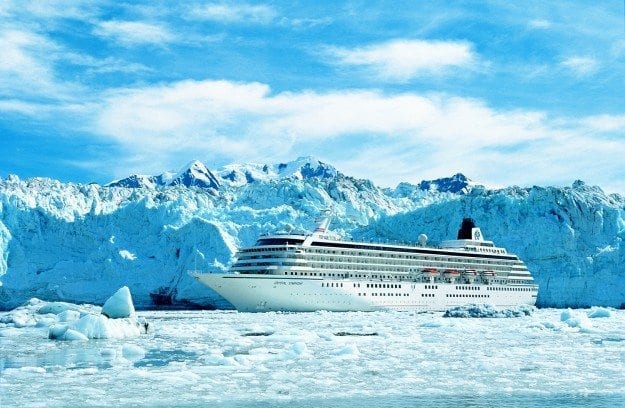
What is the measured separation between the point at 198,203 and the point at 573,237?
28.9m

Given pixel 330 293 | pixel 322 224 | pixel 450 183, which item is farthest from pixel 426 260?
pixel 450 183

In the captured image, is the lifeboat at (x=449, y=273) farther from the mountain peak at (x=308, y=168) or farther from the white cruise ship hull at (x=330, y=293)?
the mountain peak at (x=308, y=168)

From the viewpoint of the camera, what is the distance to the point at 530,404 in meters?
9.98

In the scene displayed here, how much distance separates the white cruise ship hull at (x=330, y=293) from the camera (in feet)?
125

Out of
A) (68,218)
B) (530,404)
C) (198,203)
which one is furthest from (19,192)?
(530,404)

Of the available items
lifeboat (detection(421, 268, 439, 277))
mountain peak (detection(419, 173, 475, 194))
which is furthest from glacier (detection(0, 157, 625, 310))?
mountain peak (detection(419, 173, 475, 194))

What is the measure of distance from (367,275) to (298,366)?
29.6 meters

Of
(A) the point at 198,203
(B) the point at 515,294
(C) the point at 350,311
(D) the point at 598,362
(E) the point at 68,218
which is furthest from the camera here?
(A) the point at 198,203

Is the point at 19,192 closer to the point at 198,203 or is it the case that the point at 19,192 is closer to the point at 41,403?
the point at 198,203

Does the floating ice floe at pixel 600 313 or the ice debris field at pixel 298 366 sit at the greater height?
the floating ice floe at pixel 600 313

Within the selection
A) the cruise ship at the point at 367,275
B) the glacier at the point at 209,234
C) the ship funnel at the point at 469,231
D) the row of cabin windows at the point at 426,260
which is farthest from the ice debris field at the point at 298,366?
the glacier at the point at 209,234

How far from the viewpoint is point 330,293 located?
40.1m

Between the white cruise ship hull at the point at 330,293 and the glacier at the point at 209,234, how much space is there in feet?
25.5

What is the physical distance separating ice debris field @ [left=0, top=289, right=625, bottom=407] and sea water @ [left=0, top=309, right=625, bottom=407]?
0.02 m
